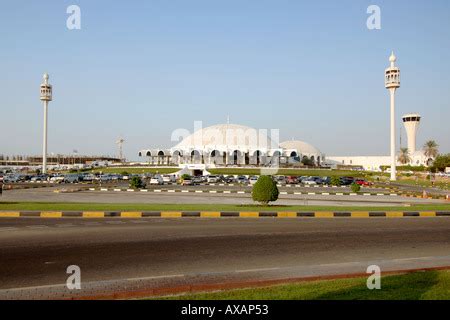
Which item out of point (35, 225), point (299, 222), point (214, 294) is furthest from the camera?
point (299, 222)

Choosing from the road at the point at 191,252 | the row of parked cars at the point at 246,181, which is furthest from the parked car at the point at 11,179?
the road at the point at 191,252

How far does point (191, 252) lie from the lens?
9711 mm

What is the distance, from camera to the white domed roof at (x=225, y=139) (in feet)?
397

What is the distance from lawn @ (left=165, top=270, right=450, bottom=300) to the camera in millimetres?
5954

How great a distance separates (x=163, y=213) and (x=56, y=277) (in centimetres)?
1083

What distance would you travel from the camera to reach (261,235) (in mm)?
12477

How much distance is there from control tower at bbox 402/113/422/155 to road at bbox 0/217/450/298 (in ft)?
436

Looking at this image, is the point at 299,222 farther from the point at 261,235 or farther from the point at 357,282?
the point at 357,282

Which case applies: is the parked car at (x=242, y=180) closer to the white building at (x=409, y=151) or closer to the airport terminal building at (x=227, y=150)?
the airport terminal building at (x=227, y=150)

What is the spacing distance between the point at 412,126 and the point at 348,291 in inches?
5677

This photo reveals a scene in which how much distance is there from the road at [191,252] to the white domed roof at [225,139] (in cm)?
10399

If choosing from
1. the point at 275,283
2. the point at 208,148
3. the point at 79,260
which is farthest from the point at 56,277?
the point at 208,148

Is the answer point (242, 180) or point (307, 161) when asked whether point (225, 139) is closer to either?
point (307, 161)
